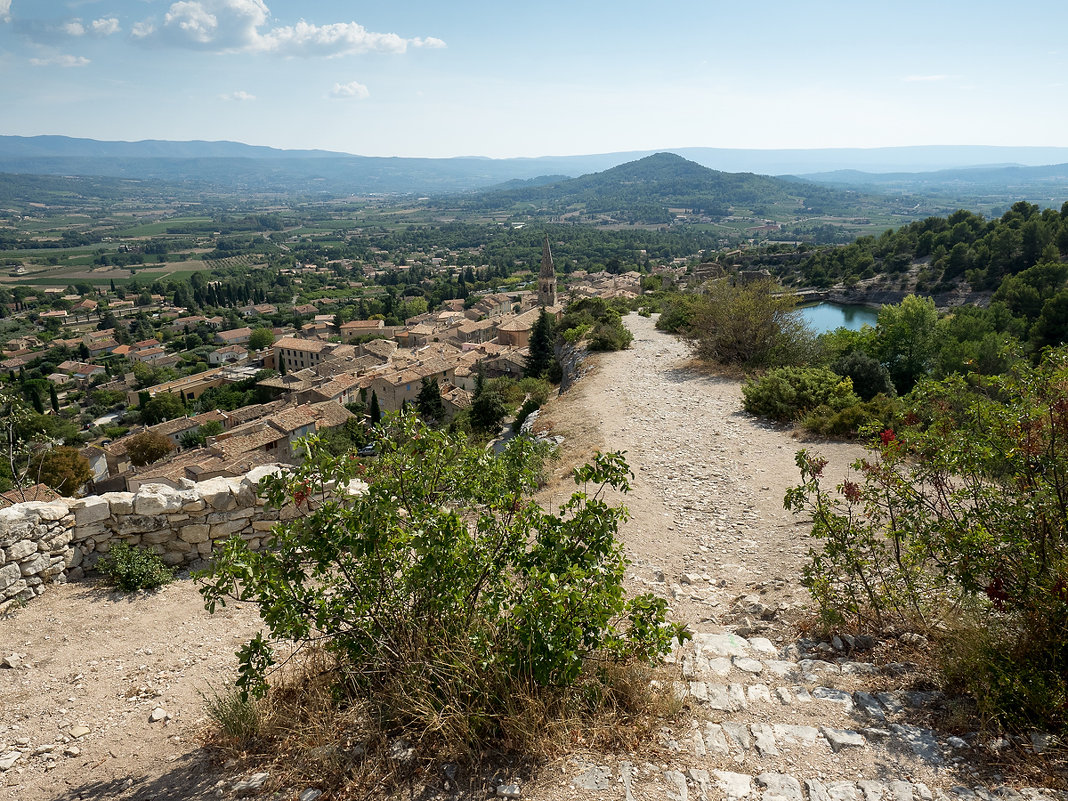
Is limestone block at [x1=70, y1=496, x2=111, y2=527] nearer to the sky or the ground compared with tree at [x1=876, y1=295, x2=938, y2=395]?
nearer to the sky

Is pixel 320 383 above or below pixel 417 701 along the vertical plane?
below

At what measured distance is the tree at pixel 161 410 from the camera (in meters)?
47.5

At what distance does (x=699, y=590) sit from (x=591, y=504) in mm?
3026

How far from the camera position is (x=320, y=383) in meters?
44.6

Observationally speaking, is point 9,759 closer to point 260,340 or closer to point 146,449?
point 146,449

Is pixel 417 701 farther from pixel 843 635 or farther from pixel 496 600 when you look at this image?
pixel 843 635

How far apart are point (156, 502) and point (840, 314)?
201ft

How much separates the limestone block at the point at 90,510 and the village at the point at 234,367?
7791 mm

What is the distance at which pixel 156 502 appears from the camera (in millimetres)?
6227

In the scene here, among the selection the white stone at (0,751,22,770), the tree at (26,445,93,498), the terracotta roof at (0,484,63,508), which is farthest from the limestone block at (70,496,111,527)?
the tree at (26,445,93,498)

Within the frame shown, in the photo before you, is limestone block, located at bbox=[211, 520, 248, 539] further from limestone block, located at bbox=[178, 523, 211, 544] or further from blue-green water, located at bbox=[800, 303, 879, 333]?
blue-green water, located at bbox=[800, 303, 879, 333]

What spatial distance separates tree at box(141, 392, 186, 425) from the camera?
47.5 meters

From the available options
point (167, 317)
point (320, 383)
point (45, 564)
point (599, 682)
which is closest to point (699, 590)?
point (599, 682)

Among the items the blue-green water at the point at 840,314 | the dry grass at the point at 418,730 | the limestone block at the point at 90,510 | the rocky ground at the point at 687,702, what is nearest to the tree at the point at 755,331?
the rocky ground at the point at 687,702
